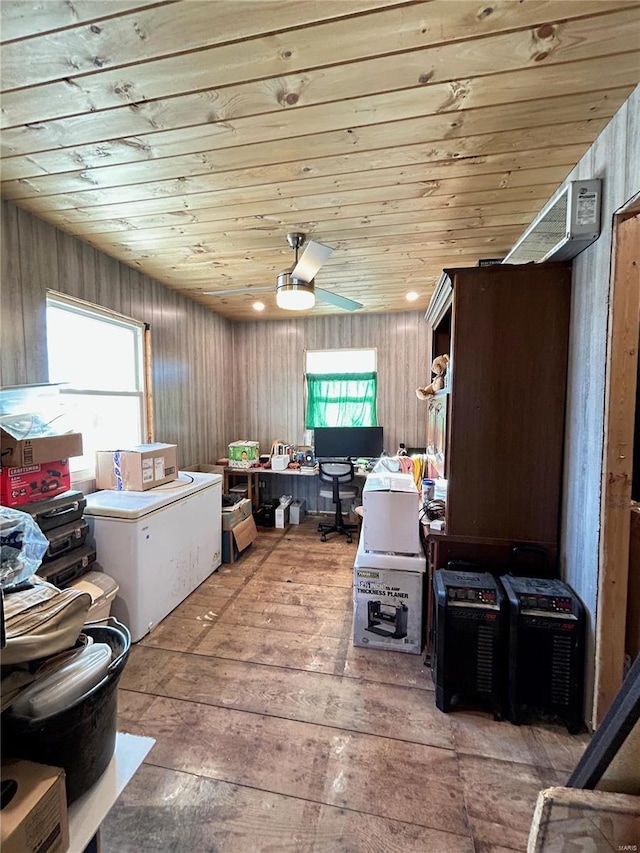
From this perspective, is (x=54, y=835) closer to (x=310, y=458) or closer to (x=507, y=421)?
(x=507, y=421)

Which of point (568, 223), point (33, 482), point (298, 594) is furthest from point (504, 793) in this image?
point (33, 482)

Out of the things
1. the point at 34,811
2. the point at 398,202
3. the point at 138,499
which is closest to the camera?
the point at 34,811

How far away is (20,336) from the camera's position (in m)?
2.05

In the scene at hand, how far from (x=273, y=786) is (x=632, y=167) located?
8.97ft

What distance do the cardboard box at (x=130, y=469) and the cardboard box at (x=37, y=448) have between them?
0.52 meters

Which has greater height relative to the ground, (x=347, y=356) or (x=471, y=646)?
(x=347, y=356)

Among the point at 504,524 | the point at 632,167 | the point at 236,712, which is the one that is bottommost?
the point at 236,712

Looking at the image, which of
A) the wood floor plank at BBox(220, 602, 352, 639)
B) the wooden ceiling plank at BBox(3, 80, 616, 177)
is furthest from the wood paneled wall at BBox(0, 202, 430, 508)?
the wood floor plank at BBox(220, 602, 352, 639)

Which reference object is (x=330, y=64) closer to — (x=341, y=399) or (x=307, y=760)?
(x=307, y=760)

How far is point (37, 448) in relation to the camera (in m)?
1.85

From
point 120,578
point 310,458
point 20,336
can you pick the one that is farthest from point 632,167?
point 310,458

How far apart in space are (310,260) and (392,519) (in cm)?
168

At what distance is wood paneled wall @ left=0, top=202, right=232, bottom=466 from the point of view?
2.02 meters

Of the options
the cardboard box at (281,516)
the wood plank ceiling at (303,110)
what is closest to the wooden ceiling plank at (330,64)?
the wood plank ceiling at (303,110)
